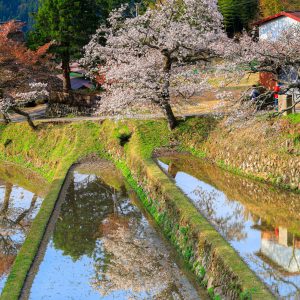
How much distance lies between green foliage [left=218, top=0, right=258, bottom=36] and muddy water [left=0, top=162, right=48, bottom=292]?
3302 centimetres

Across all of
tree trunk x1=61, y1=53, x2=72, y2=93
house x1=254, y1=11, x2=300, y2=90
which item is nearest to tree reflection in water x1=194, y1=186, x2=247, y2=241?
house x1=254, y1=11, x2=300, y2=90

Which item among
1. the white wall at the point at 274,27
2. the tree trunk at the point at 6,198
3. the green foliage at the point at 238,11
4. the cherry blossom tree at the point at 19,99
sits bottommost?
the tree trunk at the point at 6,198

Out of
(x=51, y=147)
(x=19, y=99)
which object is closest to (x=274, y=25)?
(x=51, y=147)

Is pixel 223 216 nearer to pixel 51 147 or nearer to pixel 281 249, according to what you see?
pixel 281 249

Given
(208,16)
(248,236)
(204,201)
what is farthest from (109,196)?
(208,16)

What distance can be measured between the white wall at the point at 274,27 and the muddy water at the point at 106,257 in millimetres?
14923

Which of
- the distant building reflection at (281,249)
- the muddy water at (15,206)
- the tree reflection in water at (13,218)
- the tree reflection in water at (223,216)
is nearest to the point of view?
the distant building reflection at (281,249)

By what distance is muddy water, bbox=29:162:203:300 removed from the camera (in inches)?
604

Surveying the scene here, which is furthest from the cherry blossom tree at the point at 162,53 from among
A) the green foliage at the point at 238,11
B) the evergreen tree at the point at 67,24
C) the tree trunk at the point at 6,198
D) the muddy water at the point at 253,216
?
the green foliage at the point at 238,11

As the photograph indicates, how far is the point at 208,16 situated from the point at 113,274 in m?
20.4

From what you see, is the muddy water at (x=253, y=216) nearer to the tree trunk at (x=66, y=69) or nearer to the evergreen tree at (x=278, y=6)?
the tree trunk at (x=66, y=69)

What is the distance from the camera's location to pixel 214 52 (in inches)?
1229

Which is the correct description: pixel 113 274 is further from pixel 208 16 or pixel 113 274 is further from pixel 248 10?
pixel 248 10

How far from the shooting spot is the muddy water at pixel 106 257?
604 inches
